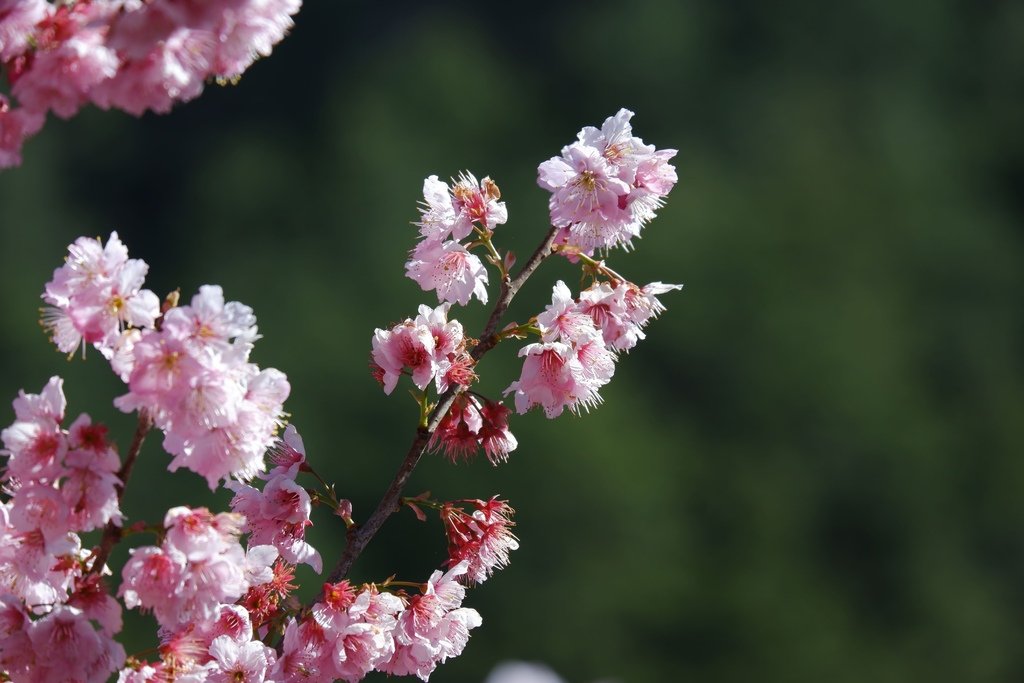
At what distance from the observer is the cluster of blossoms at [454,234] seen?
65.0 inches

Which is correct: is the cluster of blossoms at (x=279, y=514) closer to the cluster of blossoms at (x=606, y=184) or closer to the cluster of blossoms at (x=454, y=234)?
the cluster of blossoms at (x=454, y=234)

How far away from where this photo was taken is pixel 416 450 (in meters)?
1.52

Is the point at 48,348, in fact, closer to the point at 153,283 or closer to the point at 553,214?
the point at 153,283

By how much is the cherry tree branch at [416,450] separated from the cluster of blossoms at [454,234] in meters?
0.09

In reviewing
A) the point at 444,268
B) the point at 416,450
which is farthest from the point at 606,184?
the point at 416,450

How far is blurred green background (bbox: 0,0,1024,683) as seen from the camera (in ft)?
43.6

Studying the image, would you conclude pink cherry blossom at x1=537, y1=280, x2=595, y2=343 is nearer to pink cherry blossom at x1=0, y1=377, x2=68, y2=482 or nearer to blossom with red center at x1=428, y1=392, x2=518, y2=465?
blossom with red center at x1=428, y1=392, x2=518, y2=465

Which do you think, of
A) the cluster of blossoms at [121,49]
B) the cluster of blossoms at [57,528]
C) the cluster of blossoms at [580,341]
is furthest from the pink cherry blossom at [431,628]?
the cluster of blossoms at [121,49]

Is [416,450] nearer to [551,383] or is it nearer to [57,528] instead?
[551,383]

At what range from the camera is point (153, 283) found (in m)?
16.9

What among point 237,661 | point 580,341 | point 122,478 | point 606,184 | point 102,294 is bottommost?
point 237,661

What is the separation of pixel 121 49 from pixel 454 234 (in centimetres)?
50

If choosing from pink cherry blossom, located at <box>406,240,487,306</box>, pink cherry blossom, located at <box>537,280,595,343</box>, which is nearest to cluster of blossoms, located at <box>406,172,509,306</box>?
pink cherry blossom, located at <box>406,240,487,306</box>

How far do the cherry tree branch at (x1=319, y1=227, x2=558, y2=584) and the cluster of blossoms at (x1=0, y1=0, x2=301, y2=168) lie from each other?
38 cm
